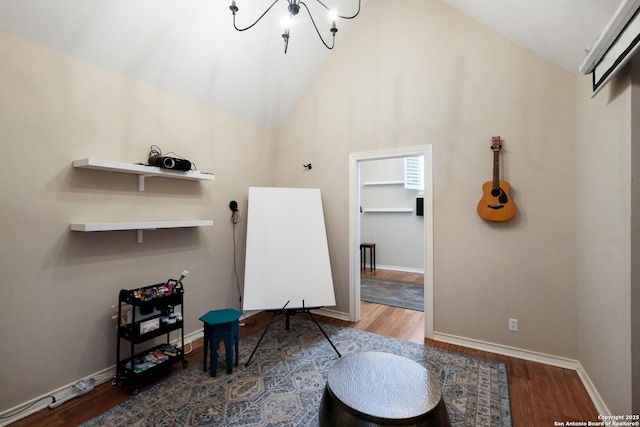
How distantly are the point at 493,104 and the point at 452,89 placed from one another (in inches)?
16.2

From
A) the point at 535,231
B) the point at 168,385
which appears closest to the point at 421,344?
the point at 535,231

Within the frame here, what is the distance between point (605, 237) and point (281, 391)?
2.44 m

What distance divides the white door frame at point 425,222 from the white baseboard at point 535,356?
236 mm

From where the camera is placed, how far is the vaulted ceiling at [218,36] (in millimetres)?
1813

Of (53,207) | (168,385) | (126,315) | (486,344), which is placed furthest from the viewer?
(486,344)

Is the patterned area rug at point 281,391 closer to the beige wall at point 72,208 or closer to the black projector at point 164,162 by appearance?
the beige wall at point 72,208

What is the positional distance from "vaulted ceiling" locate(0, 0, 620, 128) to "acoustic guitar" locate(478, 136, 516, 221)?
2.66 ft

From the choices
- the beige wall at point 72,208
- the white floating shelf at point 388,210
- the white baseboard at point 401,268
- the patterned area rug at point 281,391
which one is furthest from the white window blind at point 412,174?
the beige wall at point 72,208

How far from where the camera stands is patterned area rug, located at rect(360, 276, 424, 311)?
406cm

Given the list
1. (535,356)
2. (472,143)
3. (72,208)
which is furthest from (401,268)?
(72,208)

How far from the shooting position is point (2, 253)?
1.74 metres

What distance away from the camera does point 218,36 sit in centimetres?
259

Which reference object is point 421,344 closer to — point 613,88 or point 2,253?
point 613,88

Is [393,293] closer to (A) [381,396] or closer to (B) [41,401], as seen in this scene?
(A) [381,396]
